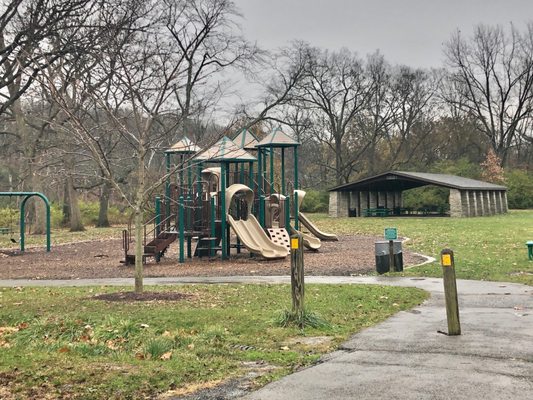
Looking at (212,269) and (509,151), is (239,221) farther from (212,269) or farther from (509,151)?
(509,151)

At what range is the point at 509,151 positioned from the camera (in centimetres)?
7500

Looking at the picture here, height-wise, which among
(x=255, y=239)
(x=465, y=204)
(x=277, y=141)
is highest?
(x=277, y=141)

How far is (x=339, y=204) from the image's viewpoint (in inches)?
2170

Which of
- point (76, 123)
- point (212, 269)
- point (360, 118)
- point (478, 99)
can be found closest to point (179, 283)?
point (212, 269)

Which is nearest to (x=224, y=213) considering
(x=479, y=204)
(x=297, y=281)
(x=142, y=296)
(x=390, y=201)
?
(x=142, y=296)

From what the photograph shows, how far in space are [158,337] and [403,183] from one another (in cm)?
4992

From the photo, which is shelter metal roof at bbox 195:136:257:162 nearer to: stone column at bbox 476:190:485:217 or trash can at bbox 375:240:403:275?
trash can at bbox 375:240:403:275

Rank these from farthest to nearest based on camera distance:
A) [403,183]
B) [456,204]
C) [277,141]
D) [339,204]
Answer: [403,183]
[339,204]
[456,204]
[277,141]

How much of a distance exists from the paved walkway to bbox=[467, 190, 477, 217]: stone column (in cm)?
4164

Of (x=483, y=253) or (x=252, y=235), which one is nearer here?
(x=483, y=253)

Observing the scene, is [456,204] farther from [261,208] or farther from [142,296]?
[142,296]

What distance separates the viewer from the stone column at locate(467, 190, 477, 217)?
50.5m

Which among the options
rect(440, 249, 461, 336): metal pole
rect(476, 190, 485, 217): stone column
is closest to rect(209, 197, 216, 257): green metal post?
rect(440, 249, 461, 336): metal pole

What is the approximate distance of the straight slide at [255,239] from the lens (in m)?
19.9
